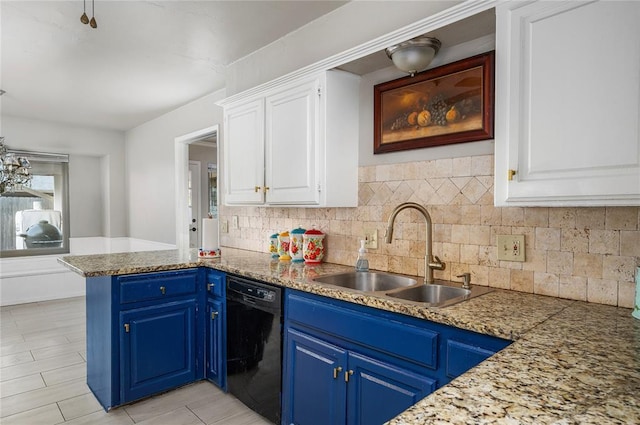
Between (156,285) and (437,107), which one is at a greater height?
(437,107)

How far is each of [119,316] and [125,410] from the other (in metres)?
0.61

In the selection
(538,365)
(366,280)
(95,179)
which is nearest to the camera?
(538,365)

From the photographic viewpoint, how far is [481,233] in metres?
1.88

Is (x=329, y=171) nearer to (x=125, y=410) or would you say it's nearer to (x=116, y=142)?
(x=125, y=410)

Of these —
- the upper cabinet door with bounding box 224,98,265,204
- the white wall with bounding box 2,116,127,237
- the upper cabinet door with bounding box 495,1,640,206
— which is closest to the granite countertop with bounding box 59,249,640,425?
the upper cabinet door with bounding box 495,1,640,206

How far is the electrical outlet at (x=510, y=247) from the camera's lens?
5.70ft

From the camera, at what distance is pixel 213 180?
22.1 feet

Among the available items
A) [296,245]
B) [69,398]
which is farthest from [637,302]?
[69,398]

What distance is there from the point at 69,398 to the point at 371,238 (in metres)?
2.25

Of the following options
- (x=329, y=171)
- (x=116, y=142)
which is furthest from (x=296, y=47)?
(x=116, y=142)

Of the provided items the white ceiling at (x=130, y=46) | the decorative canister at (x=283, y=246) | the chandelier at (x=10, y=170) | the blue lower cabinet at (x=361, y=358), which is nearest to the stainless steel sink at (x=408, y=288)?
the blue lower cabinet at (x=361, y=358)

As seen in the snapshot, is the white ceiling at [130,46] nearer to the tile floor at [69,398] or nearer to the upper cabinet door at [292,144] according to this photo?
the upper cabinet door at [292,144]

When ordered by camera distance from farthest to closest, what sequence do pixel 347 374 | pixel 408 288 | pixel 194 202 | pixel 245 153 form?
pixel 194 202, pixel 245 153, pixel 408 288, pixel 347 374

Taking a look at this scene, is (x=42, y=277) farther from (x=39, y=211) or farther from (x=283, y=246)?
(x=283, y=246)
